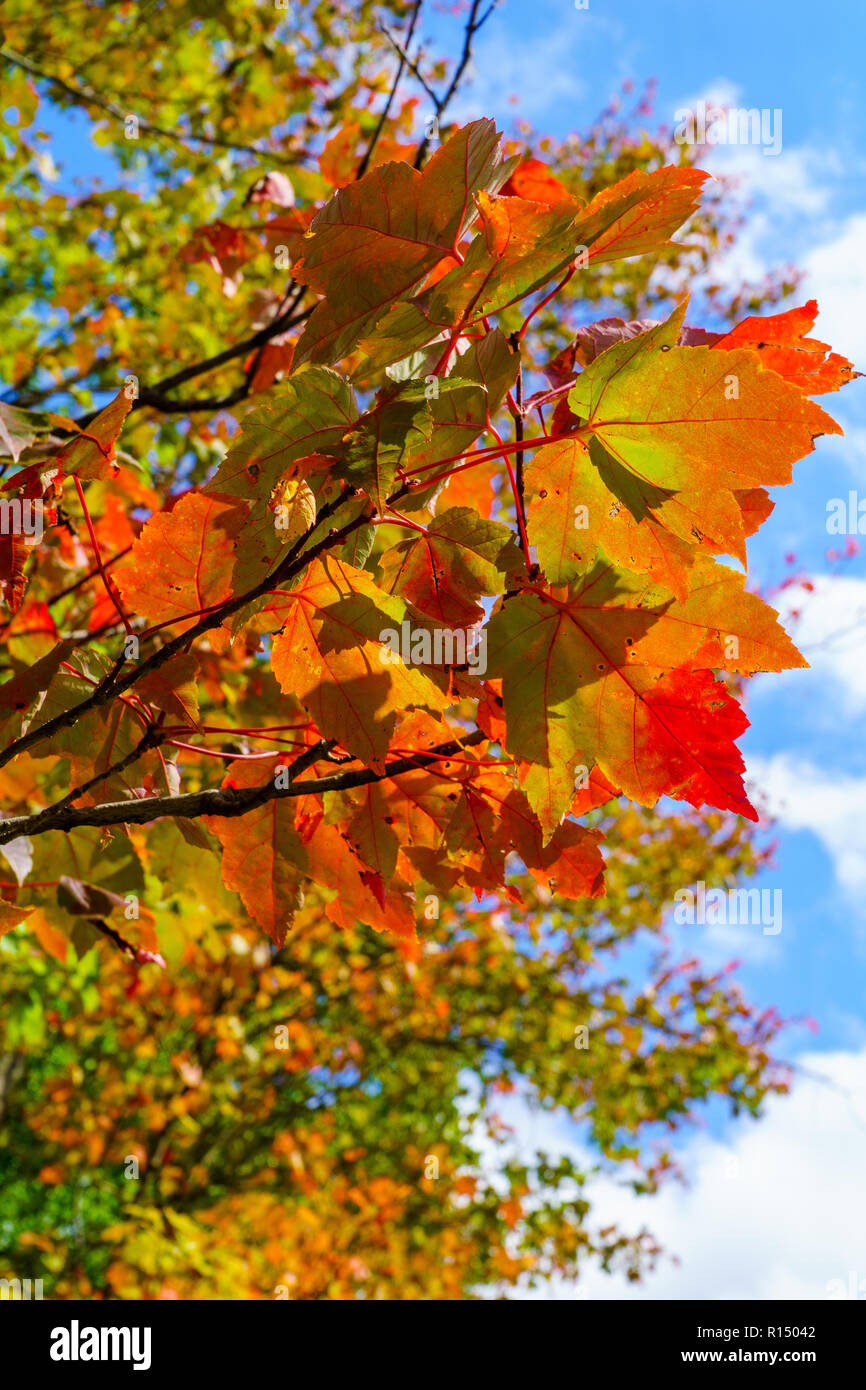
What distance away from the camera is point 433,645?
1.09 metres

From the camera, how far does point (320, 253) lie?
999 mm

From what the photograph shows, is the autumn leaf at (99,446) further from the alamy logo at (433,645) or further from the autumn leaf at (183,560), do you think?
the alamy logo at (433,645)

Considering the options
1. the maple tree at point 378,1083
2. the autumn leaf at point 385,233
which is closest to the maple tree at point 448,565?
the autumn leaf at point 385,233

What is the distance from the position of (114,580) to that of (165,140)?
5.34 metres

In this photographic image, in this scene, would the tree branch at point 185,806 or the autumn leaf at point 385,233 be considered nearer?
the autumn leaf at point 385,233

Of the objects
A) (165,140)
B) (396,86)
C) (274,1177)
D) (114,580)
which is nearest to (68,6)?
(165,140)

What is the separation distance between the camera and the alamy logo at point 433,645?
108 centimetres
